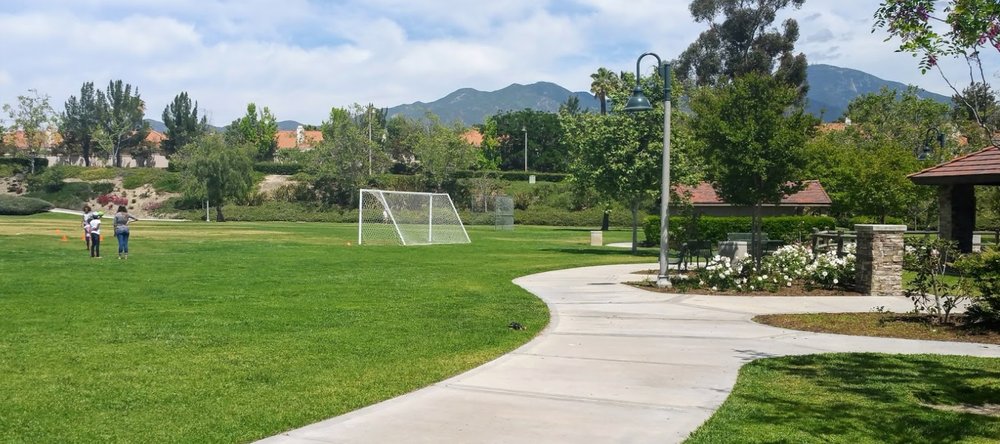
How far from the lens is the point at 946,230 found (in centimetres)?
2494

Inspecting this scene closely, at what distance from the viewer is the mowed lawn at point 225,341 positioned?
646cm

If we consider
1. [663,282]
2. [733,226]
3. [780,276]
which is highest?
[733,226]

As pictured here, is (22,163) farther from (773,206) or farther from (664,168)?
(664,168)

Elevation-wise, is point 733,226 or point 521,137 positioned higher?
point 521,137

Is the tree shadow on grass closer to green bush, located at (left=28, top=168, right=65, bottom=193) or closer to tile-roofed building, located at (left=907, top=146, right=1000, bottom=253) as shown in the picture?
tile-roofed building, located at (left=907, top=146, right=1000, bottom=253)

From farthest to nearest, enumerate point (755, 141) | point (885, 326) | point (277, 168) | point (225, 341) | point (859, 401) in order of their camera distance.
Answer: point (277, 168), point (755, 141), point (885, 326), point (225, 341), point (859, 401)

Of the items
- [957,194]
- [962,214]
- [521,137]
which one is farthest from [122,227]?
[521,137]

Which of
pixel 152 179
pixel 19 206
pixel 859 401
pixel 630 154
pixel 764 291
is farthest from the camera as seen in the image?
pixel 152 179

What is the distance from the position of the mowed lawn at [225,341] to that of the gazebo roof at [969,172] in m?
12.4

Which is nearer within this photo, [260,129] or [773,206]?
[773,206]

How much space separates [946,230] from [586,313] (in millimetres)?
17075

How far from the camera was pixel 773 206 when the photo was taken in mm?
44719

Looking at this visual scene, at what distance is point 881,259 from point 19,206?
239ft

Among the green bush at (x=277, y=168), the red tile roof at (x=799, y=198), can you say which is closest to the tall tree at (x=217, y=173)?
the green bush at (x=277, y=168)
